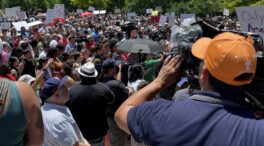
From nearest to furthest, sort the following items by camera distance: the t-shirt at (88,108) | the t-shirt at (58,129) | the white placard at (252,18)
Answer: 1. the t-shirt at (58,129)
2. the t-shirt at (88,108)
3. the white placard at (252,18)

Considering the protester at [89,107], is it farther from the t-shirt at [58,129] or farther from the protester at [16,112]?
the protester at [16,112]

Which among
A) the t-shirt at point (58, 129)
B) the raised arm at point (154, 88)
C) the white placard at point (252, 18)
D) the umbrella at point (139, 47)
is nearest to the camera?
the raised arm at point (154, 88)

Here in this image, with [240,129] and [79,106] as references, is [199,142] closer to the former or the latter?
[240,129]

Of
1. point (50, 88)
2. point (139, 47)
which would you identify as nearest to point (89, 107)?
point (50, 88)

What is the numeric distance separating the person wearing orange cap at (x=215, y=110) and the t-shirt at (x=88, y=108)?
334 centimetres

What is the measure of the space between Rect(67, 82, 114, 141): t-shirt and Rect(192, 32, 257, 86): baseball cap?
3.52 metres

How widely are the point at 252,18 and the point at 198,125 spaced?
4821mm

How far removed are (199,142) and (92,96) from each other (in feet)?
11.8

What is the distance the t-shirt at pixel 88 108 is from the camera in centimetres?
540

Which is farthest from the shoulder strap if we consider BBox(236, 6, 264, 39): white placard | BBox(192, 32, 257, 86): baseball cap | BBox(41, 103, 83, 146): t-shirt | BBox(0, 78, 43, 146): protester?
BBox(236, 6, 264, 39): white placard

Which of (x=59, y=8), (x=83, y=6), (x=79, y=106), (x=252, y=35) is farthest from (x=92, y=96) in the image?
(x=83, y=6)

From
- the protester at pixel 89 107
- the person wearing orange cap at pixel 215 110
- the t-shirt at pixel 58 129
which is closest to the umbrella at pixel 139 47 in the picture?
the protester at pixel 89 107

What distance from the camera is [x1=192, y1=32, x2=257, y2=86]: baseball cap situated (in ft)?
6.35

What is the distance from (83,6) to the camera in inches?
2222
